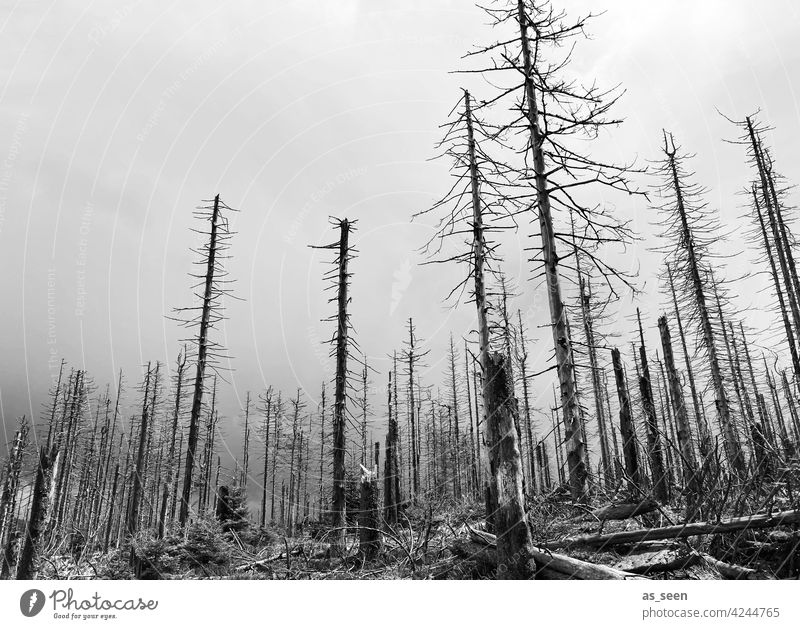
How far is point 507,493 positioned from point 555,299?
5953 mm

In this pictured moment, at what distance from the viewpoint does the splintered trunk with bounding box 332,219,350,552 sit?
541 inches

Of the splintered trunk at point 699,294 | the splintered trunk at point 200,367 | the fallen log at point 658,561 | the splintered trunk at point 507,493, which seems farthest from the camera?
the splintered trunk at point 699,294

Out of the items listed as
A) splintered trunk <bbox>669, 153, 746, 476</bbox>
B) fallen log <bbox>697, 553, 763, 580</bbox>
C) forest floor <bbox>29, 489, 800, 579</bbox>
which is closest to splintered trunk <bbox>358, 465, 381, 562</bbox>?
forest floor <bbox>29, 489, 800, 579</bbox>

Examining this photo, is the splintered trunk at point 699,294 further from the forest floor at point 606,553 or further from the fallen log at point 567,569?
the fallen log at point 567,569

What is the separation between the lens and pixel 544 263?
9539 mm

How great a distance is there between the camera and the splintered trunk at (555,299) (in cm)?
818

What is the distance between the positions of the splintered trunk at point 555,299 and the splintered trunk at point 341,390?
23.4 ft

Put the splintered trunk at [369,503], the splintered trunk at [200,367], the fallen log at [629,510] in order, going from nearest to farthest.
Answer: the fallen log at [629,510] < the splintered trunk at [369,503] < the splintered trunk at [200,367]

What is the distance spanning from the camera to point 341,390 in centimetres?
1482

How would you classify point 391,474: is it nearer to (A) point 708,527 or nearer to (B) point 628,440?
(B) point 628,440

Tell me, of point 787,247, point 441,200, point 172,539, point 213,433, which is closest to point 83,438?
point 213,433

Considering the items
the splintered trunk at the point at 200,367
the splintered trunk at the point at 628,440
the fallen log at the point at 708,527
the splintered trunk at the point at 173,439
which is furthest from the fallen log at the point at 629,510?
the splintered trunk at the point at 173,439

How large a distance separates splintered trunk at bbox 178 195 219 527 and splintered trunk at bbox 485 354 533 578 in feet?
48.7
